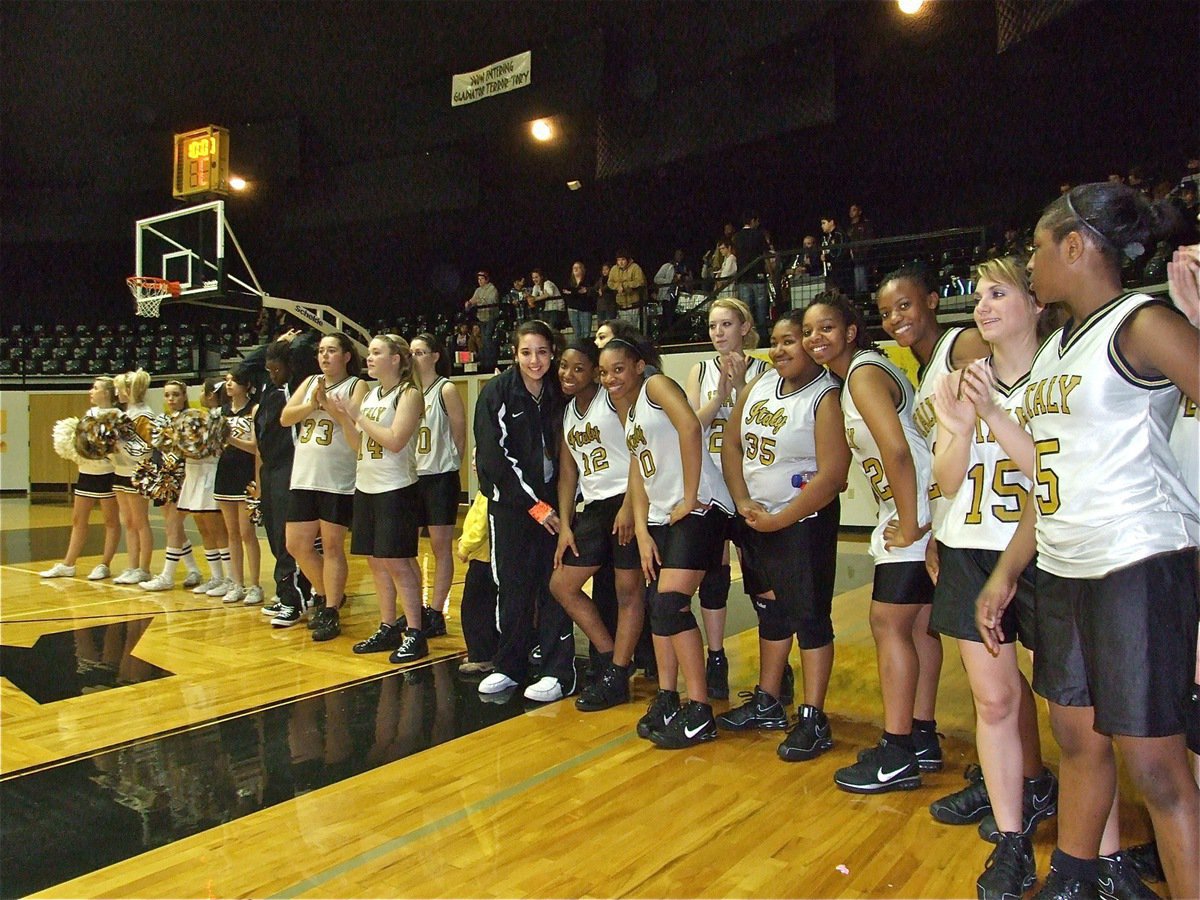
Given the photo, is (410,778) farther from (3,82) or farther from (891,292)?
(3,82)

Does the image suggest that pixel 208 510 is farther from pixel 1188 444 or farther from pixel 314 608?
pixel 1188 444

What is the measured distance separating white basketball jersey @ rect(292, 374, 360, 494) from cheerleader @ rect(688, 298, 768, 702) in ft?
7.28

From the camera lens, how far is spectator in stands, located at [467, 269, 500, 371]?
13.6m

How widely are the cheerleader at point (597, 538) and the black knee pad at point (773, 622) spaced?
0.55 metres

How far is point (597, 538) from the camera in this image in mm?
3863

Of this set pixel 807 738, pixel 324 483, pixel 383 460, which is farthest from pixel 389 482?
pixel 807 738

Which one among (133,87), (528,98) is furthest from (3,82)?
(528,98)

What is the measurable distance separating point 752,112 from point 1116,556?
34.0 ft

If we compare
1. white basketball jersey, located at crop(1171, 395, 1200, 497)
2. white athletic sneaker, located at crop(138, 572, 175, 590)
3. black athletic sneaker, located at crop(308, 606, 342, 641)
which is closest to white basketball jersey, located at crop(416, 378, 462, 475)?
black athletic sneaker, located at crop(308, 606, 342, 641)

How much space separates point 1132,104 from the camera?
Answer: 1058 centimetres

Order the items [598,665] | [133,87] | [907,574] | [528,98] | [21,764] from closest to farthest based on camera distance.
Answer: [907,574] → [21,764] → [598,665] → [528,98] → [133,87]

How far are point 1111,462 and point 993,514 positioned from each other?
0.53 metres

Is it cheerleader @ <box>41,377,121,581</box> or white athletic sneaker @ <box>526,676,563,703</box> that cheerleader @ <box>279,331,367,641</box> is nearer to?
white athletic sneaker @ <box>526,676,563,703</box>

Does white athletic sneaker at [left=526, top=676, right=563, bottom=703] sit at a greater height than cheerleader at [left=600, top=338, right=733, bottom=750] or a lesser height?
lesser
